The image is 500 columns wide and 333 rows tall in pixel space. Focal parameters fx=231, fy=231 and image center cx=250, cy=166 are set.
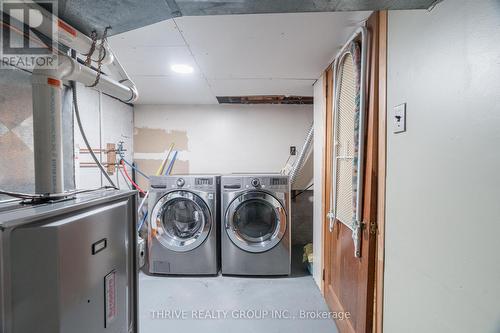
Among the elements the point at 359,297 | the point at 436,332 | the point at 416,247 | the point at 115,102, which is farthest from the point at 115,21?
the point at 115,102

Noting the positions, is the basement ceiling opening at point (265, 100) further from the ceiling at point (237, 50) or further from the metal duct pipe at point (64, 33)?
the metal duct pipe at point (64, 33)

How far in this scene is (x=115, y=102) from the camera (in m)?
2.67

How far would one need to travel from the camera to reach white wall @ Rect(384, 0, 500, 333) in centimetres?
58

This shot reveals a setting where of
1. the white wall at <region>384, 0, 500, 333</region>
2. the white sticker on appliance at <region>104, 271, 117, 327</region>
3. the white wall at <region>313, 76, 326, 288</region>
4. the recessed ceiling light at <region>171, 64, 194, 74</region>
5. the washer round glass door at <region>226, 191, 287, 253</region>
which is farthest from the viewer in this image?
the washer round glass door at <region>226, 191, 287, 253</region>

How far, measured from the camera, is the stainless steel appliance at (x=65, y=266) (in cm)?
47

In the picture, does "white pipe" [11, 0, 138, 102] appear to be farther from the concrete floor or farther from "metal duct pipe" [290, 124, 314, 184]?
"metal duct pipe" [290, 124, 314, 184]

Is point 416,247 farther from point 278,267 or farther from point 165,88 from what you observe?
point 165,88

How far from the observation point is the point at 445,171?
0.72 m

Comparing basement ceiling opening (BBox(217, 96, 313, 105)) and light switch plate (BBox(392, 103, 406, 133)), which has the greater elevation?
basement ceiling opening (BBox(217, 96, 313, 105))

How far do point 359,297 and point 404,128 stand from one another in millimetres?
931

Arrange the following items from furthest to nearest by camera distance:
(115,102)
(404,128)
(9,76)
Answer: (115,102)
(404,128)
(9,76)

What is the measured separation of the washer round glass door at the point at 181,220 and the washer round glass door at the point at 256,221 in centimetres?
26

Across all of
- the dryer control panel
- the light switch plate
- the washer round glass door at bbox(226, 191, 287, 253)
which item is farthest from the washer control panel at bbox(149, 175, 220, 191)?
the light switch plate

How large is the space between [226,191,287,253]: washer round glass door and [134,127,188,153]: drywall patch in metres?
1.26
